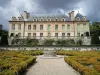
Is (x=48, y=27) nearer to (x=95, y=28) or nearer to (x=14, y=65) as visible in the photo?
(x=95, y=28)

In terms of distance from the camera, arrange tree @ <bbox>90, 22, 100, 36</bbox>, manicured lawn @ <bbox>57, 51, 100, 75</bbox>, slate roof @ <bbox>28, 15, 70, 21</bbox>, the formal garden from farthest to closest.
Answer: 1. tree @ <bbox>90, 22, 100, 36</bbox>
2. slate roof @ <bbox>28, 15, 70, 21</bbox>
3. manicured lawn @ <bbox>57, 51, 100, 75</bbox>
4. the formal garden

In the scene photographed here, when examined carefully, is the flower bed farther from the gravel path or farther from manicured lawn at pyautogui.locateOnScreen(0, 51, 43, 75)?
the gravel path

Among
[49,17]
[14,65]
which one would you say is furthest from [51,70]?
[49,17]

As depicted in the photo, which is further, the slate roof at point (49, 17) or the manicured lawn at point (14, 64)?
the slate roof at point (49, 17)

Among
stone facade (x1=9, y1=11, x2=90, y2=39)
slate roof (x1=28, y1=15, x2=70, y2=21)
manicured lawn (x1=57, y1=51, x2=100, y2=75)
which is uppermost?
slate roof (x1=28, y1=15, x2=70, y2=21)

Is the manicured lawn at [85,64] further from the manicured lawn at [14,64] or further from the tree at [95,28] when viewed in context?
the tree at [95,28]

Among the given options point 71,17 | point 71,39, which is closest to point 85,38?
point 71,39

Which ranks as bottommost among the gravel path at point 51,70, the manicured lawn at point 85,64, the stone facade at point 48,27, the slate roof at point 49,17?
the gravel path at point 51,70

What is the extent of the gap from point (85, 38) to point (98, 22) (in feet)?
75.3

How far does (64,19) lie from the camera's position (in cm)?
4231

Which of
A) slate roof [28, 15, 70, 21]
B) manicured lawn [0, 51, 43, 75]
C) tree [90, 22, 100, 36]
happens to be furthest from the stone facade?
manicured lawn [0, 51, 43, 75]

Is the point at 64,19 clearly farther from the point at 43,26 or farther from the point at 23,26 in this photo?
the point at 23,26

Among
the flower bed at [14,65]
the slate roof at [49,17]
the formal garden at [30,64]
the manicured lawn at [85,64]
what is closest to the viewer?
the flower bed at [14,65]

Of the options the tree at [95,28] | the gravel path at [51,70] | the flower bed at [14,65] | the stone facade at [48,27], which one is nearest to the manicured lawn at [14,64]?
the flower bed at [14,65]
